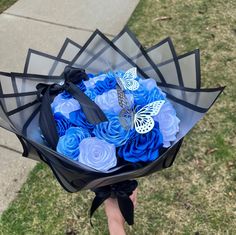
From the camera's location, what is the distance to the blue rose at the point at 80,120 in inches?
56.2

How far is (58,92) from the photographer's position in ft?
5.20

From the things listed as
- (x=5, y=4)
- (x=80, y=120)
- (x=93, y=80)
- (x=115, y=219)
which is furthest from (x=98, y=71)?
(x=5, y=4)

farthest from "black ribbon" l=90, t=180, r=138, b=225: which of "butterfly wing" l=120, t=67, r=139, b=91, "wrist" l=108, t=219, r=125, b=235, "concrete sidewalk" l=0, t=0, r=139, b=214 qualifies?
"concrete sidewalk" l=0, t=0, r=139, b=214

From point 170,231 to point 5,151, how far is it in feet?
4.56

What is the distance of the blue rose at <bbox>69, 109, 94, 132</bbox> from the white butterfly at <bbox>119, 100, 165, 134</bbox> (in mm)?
120

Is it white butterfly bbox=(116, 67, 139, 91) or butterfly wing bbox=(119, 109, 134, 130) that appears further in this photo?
white butterfly bbox=(116, 67, 139, 91)

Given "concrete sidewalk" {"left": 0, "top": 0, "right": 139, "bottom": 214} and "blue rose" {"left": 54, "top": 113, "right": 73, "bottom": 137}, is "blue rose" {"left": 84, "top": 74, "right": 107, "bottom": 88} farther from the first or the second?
"concrete sidewalk" {"left": 0, "top": 0, "right": 139, "bottom": 214}

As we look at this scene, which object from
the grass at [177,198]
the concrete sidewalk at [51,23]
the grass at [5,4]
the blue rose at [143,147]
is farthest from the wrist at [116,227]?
the grass at [5,4]

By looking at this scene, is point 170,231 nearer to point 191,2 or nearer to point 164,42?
point 164,42

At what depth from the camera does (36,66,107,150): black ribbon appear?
Answer: 1.40m

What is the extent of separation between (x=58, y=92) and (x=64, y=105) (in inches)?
4.9

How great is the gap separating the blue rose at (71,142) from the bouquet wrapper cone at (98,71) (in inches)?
2.2

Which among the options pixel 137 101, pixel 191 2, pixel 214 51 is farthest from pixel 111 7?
pixel 137 101

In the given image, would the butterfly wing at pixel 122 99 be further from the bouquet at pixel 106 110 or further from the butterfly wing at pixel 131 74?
the butterfly wing at pixel 131 74
